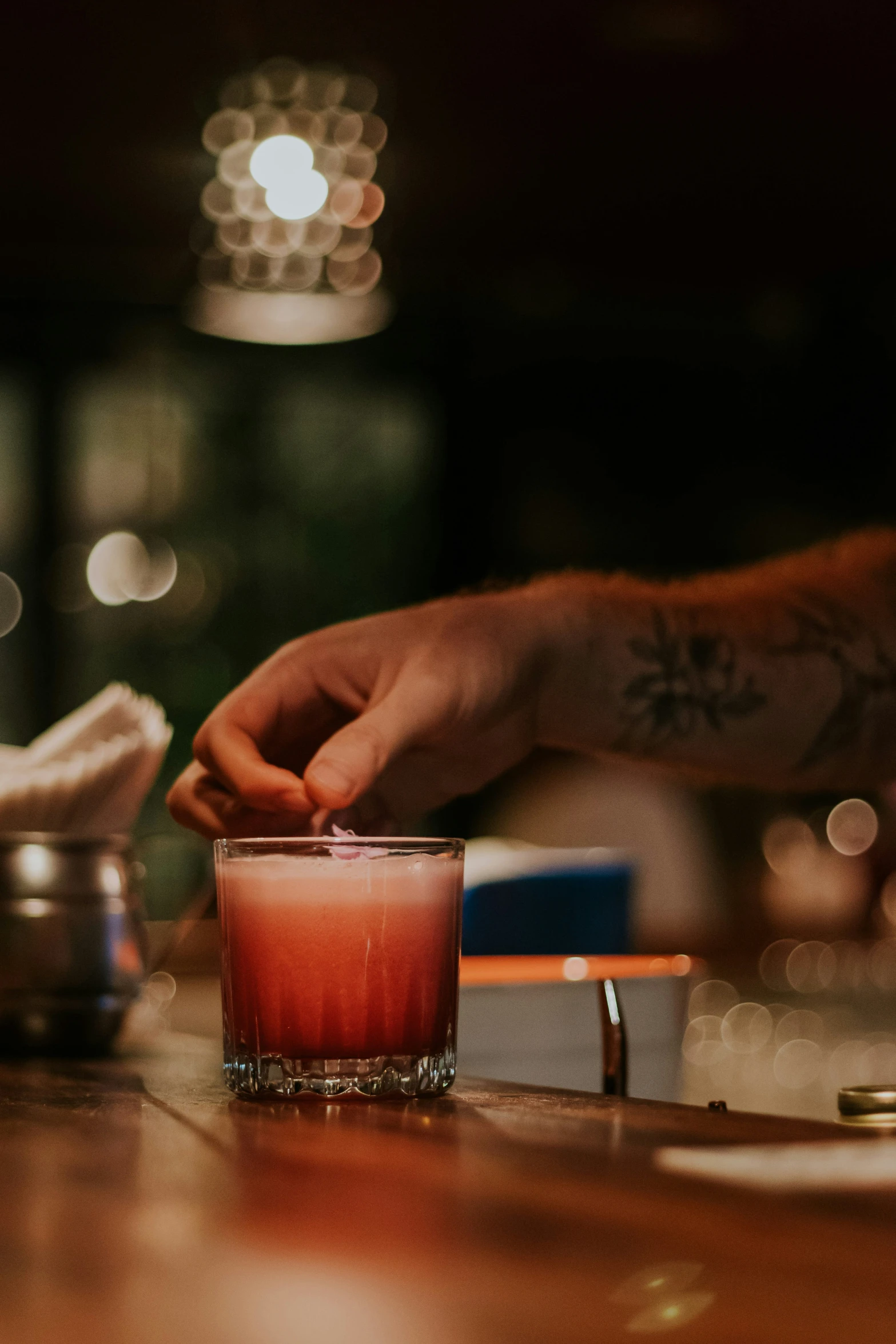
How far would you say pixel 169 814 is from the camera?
1.00 metres

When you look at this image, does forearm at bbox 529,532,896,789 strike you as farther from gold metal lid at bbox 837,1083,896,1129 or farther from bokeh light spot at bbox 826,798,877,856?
bokeh light spot at bbox 826,798,877,856

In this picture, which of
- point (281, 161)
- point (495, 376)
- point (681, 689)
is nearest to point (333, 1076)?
point (681, 689)

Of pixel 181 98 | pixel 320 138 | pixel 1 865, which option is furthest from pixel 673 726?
pixel 181 98

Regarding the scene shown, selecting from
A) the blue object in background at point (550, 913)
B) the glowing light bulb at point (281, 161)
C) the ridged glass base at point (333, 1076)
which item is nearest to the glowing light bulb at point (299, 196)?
the glowing light bulb at point (281, 161)

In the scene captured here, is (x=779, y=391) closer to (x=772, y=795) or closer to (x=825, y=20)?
(x=772, y=795)

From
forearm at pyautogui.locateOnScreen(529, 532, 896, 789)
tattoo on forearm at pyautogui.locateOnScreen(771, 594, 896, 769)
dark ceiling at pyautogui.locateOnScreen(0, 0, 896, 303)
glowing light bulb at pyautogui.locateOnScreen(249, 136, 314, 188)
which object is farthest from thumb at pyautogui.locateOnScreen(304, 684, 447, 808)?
dark ceiling at pyautogui.locateOnScreen(0, 0, 896, 303)

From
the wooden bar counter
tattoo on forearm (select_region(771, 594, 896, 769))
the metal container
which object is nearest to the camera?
the wooden bar counter

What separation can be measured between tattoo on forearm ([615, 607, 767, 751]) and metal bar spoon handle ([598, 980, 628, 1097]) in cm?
52

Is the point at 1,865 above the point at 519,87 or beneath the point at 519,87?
beneath

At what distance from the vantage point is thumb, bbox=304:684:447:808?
2.58 feet

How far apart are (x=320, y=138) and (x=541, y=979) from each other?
87.9 inches

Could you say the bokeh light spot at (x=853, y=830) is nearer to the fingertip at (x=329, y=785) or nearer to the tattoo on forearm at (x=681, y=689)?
the tattoo on forearm at (x=681, y=689)

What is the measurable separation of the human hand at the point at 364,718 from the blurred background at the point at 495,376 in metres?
2.30

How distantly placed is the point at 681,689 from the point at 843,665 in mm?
206
